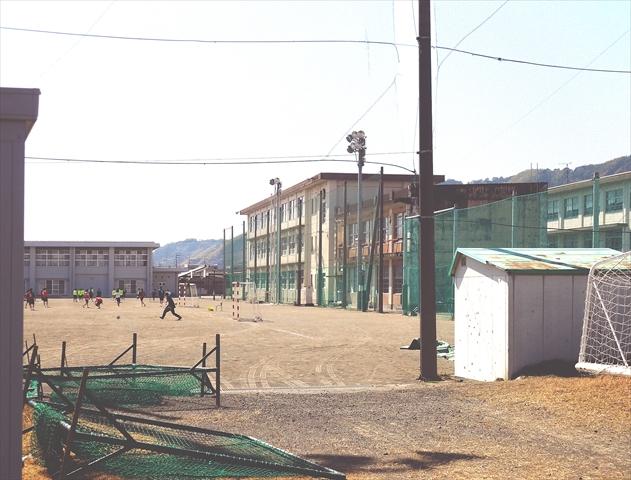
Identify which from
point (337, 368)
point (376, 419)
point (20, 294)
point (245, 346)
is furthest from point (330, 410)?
point (245, 346)

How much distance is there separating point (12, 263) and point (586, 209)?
2349 inches

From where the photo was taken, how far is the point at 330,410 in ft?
39.5

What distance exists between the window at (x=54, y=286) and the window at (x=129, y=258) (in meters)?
8.14

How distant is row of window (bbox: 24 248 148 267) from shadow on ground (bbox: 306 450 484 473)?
4424 inches

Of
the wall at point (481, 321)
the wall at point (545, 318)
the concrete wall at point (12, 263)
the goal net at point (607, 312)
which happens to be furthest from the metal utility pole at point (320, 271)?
the concrete wall at point (12, 263)

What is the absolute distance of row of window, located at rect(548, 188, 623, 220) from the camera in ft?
180

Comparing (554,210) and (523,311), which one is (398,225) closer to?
(554,210)

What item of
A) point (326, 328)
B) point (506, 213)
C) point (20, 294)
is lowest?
point (326, 328)

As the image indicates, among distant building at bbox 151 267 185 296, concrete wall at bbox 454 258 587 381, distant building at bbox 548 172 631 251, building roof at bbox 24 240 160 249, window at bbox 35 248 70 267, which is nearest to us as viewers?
concrete wall at bbox 454 258 587 381

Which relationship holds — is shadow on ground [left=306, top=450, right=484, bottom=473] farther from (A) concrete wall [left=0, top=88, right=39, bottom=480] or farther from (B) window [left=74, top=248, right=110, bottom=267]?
(B) window [left=74, top=248, right=110, bottom=267]

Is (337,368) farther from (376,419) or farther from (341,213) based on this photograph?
(341,213)

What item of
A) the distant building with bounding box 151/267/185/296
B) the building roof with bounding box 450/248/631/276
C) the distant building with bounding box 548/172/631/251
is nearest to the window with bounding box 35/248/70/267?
the distant building with bounding box 151/267/185/296

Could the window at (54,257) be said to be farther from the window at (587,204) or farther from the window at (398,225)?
the window at (587,204)

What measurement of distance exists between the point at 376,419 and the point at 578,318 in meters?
5.92
